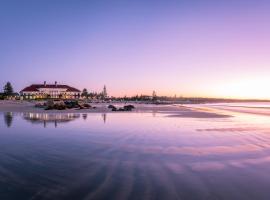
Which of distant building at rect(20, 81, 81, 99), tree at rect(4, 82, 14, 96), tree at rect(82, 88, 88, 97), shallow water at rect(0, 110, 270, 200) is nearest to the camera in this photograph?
shallow water at rect(0, 110, 270, 200)

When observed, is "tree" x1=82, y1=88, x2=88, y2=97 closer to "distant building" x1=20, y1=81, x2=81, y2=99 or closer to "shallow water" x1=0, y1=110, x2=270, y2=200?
"distant building" x1=20, y1=81, x2=81, y2=99

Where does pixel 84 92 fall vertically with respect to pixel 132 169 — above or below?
above

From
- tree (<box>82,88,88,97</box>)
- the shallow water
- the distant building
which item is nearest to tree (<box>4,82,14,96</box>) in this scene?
the distant building

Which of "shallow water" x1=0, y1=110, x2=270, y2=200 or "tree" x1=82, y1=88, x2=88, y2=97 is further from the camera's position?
"tree" x1=82, y1=88, x2=88, y2=97

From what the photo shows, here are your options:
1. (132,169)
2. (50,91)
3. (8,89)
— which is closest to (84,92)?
(50,91)

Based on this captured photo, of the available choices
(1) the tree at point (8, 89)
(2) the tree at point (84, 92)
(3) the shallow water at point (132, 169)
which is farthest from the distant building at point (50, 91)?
(3) the shallow water at point (132, 169)

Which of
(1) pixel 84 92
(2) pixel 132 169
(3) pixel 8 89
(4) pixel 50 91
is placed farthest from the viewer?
(1) pixel 84 92

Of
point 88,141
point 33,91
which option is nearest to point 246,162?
point 88,141

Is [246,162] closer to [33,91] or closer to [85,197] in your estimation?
[85,197]

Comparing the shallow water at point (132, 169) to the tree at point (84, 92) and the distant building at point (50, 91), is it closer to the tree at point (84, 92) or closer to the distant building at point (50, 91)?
the distant building at point (50, 91)

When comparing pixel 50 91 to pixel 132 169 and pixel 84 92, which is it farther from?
pixel 132 169

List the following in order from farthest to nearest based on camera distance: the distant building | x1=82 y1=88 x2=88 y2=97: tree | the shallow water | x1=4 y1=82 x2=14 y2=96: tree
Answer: x1=82 y1=88 x2=88 y2=97: tree
the distant building
x1=4 y1=82 x2=14 y2=96: tree
the shallow water

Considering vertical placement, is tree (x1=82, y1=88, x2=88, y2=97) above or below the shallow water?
above

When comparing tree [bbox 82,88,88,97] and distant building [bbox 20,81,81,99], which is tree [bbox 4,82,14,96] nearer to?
distant building [bbox 20,81,81,99]
